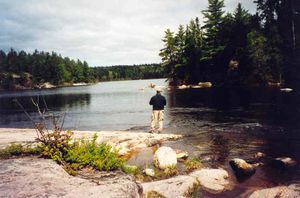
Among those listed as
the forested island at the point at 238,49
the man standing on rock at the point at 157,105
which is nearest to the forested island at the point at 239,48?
the forested island at the point at 238,49

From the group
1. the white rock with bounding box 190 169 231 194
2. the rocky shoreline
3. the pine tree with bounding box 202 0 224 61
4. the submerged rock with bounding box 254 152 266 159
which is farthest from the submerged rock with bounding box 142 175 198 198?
the pine tree with bounding box 202 0 224 61

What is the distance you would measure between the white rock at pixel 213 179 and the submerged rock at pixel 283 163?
2.83 m

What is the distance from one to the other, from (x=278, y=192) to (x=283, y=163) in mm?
3784

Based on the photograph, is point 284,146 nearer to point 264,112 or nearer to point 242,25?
point 264,112

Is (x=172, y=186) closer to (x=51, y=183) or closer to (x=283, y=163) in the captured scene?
(x=51, y=183)

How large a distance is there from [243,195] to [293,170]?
3687mm

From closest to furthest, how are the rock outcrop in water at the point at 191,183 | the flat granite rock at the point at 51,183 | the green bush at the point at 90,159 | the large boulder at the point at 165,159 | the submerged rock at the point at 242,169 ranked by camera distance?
1. the flat granite rock at the point at 51,183
2. the green bush at the point at 90,159
3. the rock outcrop in water at the point at 191,183
4. the submerged rock at the point at 242,169
5. the large boulder at the point at 165,159

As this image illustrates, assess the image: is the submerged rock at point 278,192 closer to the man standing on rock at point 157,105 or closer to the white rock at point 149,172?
the white rock at point 149,172

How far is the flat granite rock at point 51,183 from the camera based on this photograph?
6.75 meters

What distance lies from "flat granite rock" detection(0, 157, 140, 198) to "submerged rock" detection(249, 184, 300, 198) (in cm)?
462

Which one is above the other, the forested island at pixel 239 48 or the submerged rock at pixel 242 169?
the forested island at pixel 239 48

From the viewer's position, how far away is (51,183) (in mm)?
7266

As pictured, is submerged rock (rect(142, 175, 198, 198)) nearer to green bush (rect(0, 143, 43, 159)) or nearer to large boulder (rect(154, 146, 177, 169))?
large boulder (rect(154, 146, 177, 169))

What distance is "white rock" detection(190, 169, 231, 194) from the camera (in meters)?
11.1
